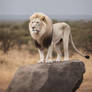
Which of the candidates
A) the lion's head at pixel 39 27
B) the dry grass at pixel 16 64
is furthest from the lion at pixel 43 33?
the dry grass at pixel 16 64

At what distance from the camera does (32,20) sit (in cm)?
1116

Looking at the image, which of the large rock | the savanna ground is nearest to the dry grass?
the savanna ground

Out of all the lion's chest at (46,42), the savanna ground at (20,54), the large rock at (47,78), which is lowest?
the savanna ground at (20,54)

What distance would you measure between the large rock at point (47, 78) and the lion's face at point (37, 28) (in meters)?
0.91

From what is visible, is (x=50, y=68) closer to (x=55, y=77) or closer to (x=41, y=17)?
(x=55, y=77)

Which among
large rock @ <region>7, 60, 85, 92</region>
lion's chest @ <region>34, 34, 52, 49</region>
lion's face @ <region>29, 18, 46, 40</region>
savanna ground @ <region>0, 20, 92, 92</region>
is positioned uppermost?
lion's face @ <region>29, 18, 46, 40</region>

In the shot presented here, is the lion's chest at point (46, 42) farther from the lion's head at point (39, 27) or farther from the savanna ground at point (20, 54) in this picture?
the savanna ground at point (20, 54)

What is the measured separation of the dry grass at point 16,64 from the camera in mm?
17280

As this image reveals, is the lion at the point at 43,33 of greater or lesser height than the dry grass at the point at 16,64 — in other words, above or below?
above

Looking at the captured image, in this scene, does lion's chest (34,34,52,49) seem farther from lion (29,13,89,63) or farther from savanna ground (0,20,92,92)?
savanna ground (0,20,92,92)

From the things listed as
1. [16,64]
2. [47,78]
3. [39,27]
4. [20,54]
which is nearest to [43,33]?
[39,27]

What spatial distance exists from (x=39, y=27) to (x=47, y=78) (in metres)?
1.52

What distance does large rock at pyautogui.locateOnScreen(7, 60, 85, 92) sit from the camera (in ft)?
37.0

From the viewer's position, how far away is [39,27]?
11.1 metres
